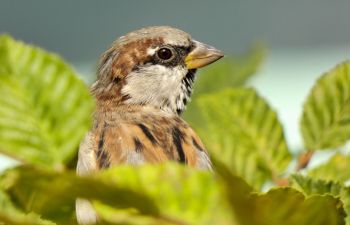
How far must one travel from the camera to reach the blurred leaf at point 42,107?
0.56 m

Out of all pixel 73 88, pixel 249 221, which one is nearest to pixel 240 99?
pixel 73 88

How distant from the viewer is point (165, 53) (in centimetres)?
183

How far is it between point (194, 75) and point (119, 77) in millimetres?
187

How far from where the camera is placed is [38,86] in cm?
58

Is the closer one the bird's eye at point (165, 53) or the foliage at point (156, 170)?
the foliage at point (156, 170)

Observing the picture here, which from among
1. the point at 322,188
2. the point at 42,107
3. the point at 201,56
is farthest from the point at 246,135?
the point at 201,56

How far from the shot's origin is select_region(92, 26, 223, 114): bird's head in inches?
69.2

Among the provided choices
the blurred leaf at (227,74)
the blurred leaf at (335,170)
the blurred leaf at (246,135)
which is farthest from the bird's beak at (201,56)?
the blurred leaf at (335,170)

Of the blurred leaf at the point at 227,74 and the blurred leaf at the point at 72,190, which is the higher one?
the blurred leaf at the point at 72,190

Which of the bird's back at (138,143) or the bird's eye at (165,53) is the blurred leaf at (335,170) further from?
the bird's eye at (165,53)

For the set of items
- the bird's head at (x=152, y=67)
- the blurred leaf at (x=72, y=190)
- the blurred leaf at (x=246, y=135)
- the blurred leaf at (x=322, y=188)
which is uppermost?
the blurred leaf at (x=72, y=190)

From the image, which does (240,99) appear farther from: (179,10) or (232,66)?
(179,10)

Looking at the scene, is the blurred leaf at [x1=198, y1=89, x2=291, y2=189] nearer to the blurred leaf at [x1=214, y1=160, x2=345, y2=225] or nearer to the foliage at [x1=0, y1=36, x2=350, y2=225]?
the foliage at [x1=0, y1=36, x2=350, y2=225]

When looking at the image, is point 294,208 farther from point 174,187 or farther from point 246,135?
point 246,135
